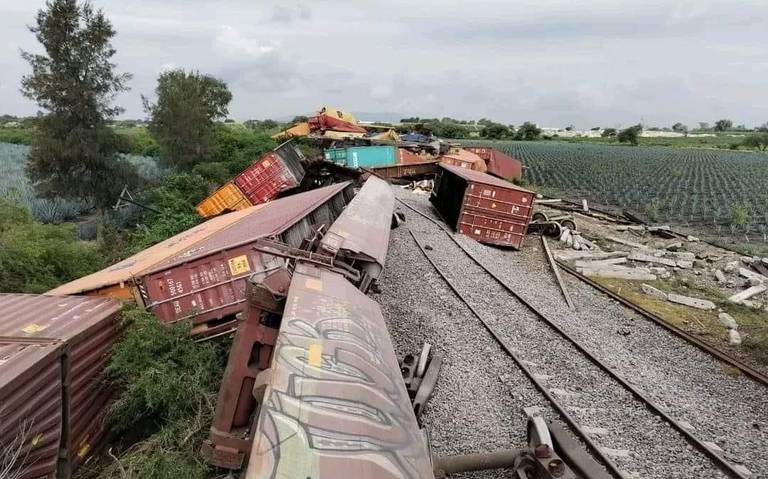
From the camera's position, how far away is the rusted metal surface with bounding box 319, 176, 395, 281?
7.61 meters

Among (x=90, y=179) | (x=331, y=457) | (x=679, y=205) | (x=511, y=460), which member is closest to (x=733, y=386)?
(x=511, y=460)

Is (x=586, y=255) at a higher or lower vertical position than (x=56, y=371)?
lower

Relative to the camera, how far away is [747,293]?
607 inches

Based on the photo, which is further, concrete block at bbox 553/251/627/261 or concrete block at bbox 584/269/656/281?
concrete block at bbox 553/251/627/261

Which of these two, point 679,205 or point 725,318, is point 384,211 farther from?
point 679,205

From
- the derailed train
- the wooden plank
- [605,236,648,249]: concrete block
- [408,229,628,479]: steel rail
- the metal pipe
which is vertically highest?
the derailed train

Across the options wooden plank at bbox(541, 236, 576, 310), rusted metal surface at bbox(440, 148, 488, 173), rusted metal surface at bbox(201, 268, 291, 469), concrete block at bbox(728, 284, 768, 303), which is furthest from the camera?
rusted metal surface at bbox(440, 148, 488, 173)

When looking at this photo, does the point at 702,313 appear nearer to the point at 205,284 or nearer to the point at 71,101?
the point at 205,284

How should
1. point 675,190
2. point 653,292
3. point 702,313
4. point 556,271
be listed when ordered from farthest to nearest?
point 675,190, point 556,271, point 653,292, point 702,313

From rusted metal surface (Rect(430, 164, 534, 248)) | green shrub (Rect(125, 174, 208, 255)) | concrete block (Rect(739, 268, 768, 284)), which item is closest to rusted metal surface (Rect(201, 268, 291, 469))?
green shrub (Rect(125, 174, 208, 255))

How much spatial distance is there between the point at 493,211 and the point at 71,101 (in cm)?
1607

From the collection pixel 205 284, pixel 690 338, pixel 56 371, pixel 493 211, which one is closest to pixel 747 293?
pixel 690 338

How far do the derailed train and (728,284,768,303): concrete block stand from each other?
12037mm

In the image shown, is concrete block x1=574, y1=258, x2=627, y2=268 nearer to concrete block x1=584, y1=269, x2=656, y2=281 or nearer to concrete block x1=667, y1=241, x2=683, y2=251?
concrete block x1=584, y1=269, x2=656, y2=281
